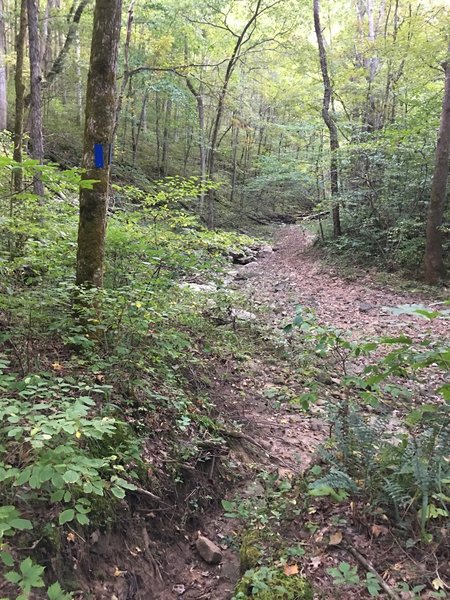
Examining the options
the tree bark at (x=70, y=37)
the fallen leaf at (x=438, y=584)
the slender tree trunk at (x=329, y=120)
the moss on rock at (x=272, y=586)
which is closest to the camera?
the fallen leaf at (x=438, y=584)

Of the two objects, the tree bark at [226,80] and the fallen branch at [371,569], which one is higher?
the tree bark at [226,80]

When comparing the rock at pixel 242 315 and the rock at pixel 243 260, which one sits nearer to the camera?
the rock at pixel 242 315

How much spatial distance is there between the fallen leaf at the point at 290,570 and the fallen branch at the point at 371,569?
39 centimetres

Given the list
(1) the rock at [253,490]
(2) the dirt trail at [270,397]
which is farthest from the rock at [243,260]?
(1) the rock at [253,490]

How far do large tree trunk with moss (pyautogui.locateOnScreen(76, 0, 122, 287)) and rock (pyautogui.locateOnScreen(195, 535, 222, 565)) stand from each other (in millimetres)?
2610

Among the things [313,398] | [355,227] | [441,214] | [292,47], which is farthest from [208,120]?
[313,398]

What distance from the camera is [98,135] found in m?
4.05

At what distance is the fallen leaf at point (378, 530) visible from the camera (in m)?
2.70

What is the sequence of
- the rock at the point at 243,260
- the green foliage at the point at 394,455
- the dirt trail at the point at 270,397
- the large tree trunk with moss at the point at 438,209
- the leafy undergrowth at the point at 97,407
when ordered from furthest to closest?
the rock at the point at 243,260, the large tree trunk with moss at the point at 438,209, the dirt trail at the point at 270,397, the green foliage at the point at 394,455, the leafy undergrowth at the point at 97,407

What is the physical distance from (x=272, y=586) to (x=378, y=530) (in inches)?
32.5

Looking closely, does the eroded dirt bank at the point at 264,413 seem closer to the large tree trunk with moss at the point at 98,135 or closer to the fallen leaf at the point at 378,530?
the fallen leaf at the point at 378,530

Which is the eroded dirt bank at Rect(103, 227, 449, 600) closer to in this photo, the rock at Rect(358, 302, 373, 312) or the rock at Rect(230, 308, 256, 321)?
the rock at Rect(358, 302, 373, 312)

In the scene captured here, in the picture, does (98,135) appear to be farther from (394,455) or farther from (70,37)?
(70,37)

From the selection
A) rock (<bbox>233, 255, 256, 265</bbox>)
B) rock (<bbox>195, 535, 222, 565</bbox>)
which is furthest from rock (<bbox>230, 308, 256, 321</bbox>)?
rock (<bbox>233, 255, 256, 265</bbox>)
